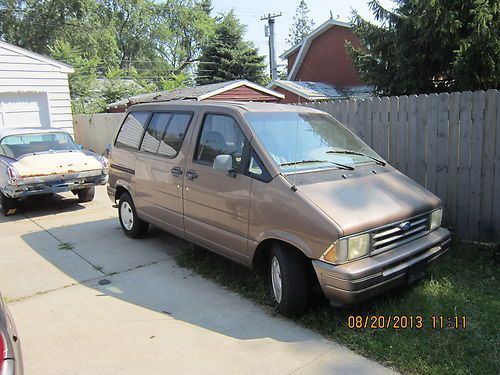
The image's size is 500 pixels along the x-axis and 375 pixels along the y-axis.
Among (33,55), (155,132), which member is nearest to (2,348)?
(155,132)

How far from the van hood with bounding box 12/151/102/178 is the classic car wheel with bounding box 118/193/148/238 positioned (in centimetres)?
219

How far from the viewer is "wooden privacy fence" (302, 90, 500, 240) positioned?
5457 millimetres

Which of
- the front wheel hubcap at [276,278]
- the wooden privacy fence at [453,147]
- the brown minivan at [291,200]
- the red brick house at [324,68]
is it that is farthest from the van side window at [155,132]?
the red brick house at [324,68]

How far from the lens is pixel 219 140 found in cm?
467

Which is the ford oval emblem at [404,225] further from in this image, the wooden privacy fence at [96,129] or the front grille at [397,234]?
the wooden privacy fence at [96,129]

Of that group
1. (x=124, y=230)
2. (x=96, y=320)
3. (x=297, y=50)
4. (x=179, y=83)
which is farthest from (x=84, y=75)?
(x=96, y=320)

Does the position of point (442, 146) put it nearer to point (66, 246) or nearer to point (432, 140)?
point (432, 140)

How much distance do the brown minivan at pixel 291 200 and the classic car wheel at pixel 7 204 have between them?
422cm

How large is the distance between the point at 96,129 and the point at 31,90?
2497mm

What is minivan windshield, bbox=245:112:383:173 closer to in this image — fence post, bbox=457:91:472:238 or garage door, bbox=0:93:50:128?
fence post, bbox=457:91:472:238

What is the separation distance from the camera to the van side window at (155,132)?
553 centimetres

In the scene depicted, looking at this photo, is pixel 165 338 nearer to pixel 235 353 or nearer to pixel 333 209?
pixel 235 353

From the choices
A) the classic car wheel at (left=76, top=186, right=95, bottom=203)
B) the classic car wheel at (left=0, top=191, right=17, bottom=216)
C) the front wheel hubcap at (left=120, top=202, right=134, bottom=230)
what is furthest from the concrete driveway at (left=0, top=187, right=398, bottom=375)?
the classic car wheel at (left=76, top=186, right=95, bottom=203)

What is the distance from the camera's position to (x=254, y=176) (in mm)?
4070
